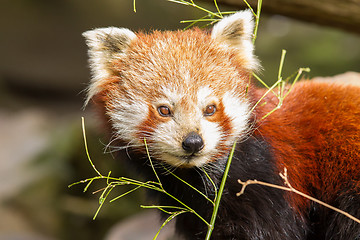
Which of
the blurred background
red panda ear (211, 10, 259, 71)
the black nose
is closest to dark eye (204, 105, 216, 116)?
the black nose

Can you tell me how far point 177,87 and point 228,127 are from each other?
406mm

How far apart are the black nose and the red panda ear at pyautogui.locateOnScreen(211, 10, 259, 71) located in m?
0.79

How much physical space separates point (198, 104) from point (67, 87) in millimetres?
8296

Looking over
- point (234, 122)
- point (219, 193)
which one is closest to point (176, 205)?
point (219, 193)

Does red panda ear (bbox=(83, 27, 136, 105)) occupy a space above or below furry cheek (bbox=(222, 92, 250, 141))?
above

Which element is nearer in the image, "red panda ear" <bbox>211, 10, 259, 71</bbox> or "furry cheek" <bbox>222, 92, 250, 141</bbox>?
"furry cheek" <bbox>222, 92, 250, 141</bbox>

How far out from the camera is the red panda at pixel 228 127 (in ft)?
8.58

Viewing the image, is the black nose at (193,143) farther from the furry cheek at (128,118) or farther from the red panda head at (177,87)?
the furry cheek at (128,118)

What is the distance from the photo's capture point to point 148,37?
290 cm

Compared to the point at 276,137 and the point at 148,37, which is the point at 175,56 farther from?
the point at 276,137

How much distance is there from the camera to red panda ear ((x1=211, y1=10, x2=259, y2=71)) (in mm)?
2857

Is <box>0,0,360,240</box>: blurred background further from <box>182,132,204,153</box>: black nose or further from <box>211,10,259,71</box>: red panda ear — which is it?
<box>182,132,204,153</box>: black nose

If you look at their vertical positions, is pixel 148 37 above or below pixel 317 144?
above

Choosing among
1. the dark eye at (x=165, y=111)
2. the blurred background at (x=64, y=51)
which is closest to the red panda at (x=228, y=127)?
the dark eye at (x=165, y=111)
